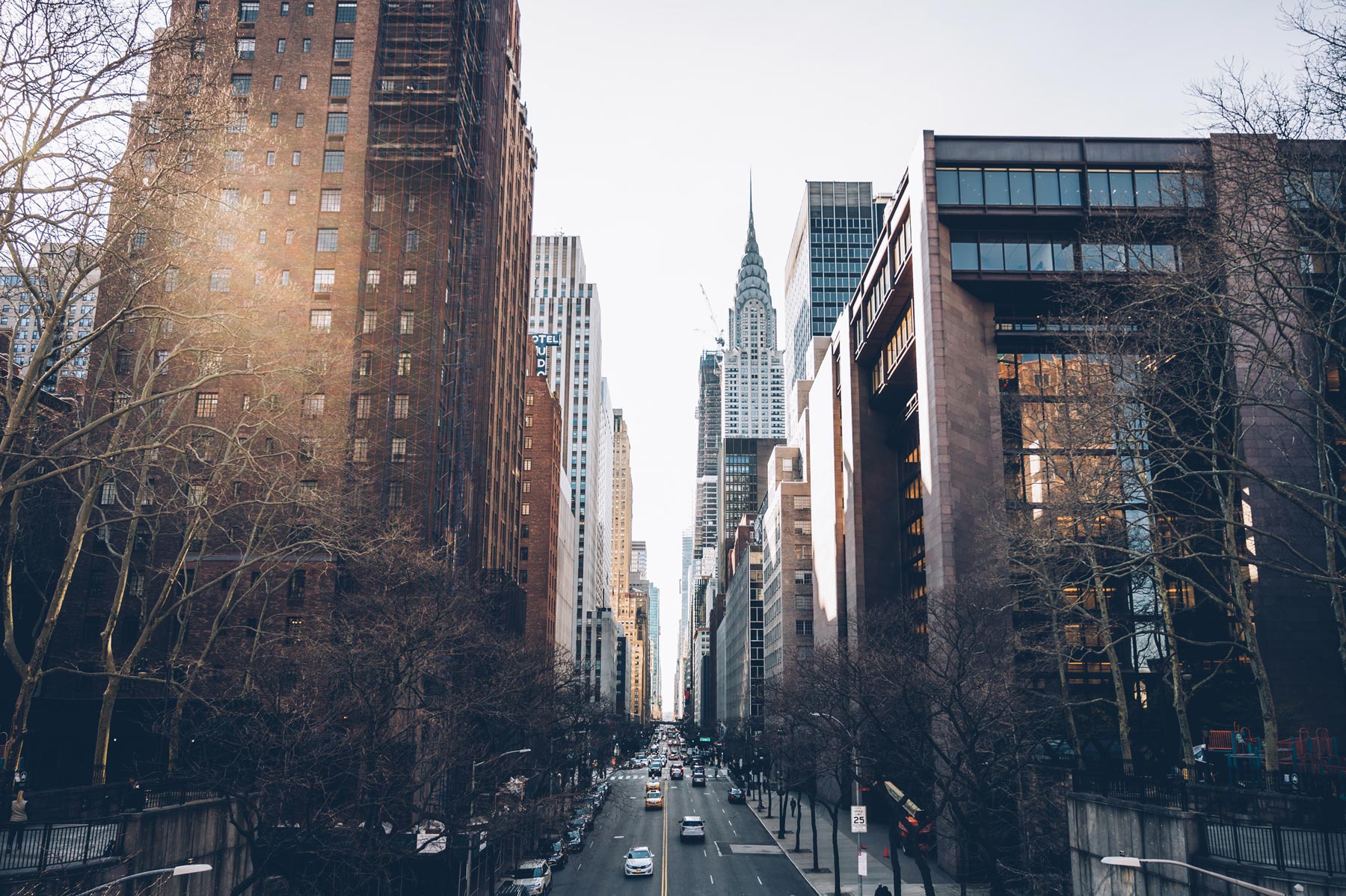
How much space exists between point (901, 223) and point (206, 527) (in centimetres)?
4275

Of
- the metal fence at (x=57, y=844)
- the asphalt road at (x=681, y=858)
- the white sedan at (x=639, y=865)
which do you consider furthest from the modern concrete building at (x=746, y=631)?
the metal fence at (x=57, y=844)

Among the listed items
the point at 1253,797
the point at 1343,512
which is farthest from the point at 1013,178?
the point at 1253,797

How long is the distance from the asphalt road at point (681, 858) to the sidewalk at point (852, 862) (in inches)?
35.0

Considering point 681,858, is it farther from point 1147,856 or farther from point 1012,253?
point 1012,253

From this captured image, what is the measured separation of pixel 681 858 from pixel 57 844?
4081 centimetres

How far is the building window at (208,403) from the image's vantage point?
60047mm

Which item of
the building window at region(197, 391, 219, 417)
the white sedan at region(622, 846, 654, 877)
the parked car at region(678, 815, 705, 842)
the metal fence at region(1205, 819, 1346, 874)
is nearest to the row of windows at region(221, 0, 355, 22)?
the building window at region(197, 391, 219, 417)

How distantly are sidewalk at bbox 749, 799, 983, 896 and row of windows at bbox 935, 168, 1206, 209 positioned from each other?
34.6m

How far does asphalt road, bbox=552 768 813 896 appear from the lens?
4516cm

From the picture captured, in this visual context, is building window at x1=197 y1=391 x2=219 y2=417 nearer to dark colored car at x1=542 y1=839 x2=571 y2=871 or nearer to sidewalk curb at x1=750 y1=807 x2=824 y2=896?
dark colored car at x1=542 y1=839 x2=571 y2=871

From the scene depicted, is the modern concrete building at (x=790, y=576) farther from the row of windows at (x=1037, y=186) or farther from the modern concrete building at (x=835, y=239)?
the modern concrete building at (x=835, y=239)

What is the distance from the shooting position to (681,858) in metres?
54.9

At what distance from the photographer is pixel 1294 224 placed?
22.1 metres

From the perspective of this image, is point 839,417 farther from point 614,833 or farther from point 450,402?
point 614,833
